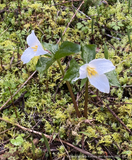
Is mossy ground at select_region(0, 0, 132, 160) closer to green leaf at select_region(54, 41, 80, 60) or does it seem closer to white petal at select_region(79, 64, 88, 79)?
green leaf at select_region(54, 41, 80, 60)

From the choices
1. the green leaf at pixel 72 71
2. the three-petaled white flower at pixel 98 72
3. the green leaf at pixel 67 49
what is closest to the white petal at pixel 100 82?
the three-petaled white flower at pixel 98 72

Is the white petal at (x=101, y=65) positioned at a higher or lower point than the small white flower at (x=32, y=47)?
lower

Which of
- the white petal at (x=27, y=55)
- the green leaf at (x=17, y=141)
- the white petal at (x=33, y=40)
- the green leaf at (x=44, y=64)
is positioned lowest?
the green leaf at (x=17, y=141)

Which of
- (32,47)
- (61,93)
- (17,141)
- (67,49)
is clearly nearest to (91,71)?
(67,49)

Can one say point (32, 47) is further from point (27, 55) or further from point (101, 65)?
point (101, 65)

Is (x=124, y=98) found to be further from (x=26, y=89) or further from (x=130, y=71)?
(x=26, y=89)

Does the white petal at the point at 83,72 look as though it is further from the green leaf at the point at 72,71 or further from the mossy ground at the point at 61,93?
the mossy ground at the point at 61,93
